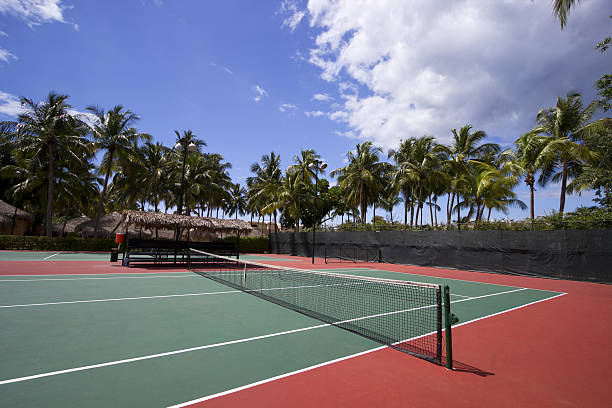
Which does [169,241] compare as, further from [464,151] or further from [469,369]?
[464,151]

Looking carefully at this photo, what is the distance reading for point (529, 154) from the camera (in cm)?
2084

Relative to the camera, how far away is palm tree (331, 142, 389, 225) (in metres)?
32.7

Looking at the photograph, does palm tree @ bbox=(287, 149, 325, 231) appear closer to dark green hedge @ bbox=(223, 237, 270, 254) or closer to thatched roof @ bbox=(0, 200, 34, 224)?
dark green hedge @ bbox=(223, 237, 270, 254)

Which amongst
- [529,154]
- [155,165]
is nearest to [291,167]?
[155,165]

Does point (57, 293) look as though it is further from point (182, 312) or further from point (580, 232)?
point (580, 232)

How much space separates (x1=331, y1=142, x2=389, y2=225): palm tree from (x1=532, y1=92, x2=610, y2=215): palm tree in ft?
47.0

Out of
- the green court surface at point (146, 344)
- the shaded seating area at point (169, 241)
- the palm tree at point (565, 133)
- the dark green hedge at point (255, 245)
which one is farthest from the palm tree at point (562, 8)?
the dark green hedge at point (255, 245)

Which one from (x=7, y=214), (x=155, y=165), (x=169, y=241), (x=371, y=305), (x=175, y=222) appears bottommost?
(x=371, y=305)

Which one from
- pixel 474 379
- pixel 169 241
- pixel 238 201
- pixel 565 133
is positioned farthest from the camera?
pixel 238 201

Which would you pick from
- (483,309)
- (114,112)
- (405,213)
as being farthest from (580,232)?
(114,112)

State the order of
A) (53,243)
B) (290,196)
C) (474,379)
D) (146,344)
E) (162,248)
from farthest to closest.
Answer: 1. (290,196)
2. (53,243)
3. (162,248)
4. (146,344)
5. (474,379)

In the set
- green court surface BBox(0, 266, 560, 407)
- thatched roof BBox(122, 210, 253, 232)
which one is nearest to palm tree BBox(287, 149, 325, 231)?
thatched roof BBox(122, 210, 253, 232)

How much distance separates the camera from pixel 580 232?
14.3m

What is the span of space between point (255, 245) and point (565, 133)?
30018 millimetres
